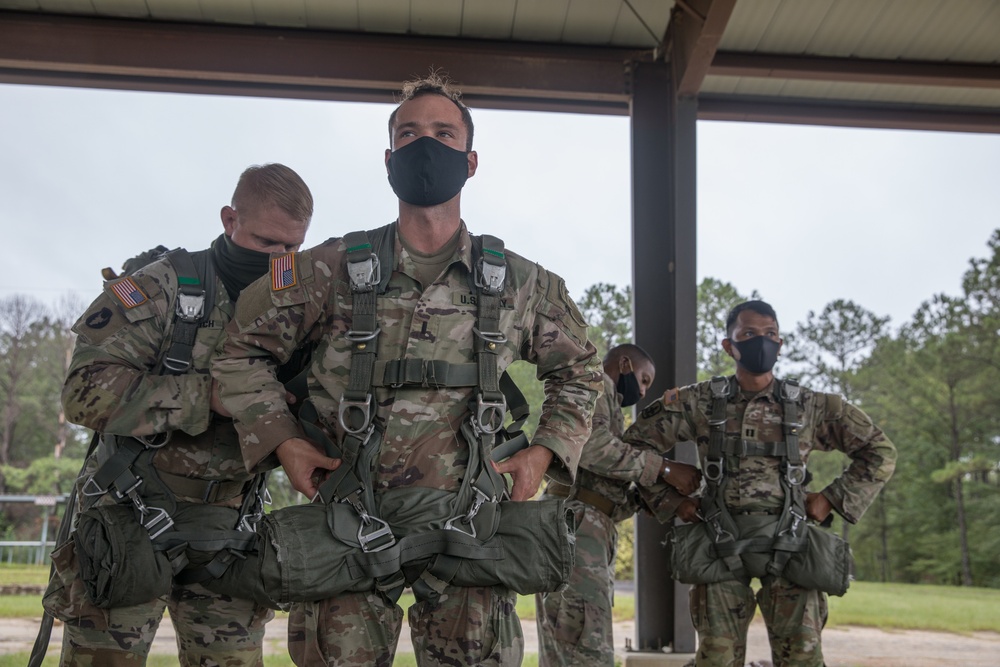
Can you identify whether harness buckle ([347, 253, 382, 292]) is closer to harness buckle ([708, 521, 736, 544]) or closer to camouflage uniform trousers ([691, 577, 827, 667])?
harness buckle ([708, 521, 736, 544])

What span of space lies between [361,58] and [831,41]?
136 inches

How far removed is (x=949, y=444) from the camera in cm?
2022

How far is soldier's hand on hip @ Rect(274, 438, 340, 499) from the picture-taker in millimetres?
2123

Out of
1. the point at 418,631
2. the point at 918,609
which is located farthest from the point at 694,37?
the point at 918,609

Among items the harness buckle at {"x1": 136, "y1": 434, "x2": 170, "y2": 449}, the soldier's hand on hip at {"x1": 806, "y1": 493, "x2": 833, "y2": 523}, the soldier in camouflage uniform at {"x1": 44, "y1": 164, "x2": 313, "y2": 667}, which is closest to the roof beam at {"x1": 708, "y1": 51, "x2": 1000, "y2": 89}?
the soldier's hand on hip at {"x1": 806, "y1": 493, "x2": 833, "y2": 523}

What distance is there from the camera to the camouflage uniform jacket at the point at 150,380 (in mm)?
2572

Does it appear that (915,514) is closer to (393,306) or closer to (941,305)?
(941,305)

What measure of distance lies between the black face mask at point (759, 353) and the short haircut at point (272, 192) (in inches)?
100

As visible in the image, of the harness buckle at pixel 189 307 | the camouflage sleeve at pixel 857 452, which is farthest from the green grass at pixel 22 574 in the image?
the camouflage sleeve at pixel 857 452

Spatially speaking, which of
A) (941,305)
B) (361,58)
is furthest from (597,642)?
(941,305)

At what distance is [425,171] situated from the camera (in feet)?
7.66

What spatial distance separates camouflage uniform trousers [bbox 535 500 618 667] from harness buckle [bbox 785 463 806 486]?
104cm

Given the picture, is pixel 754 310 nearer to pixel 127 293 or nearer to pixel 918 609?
pixel 127 293

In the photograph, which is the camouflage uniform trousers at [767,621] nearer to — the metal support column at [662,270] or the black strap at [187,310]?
the metal support column at [662,270]
